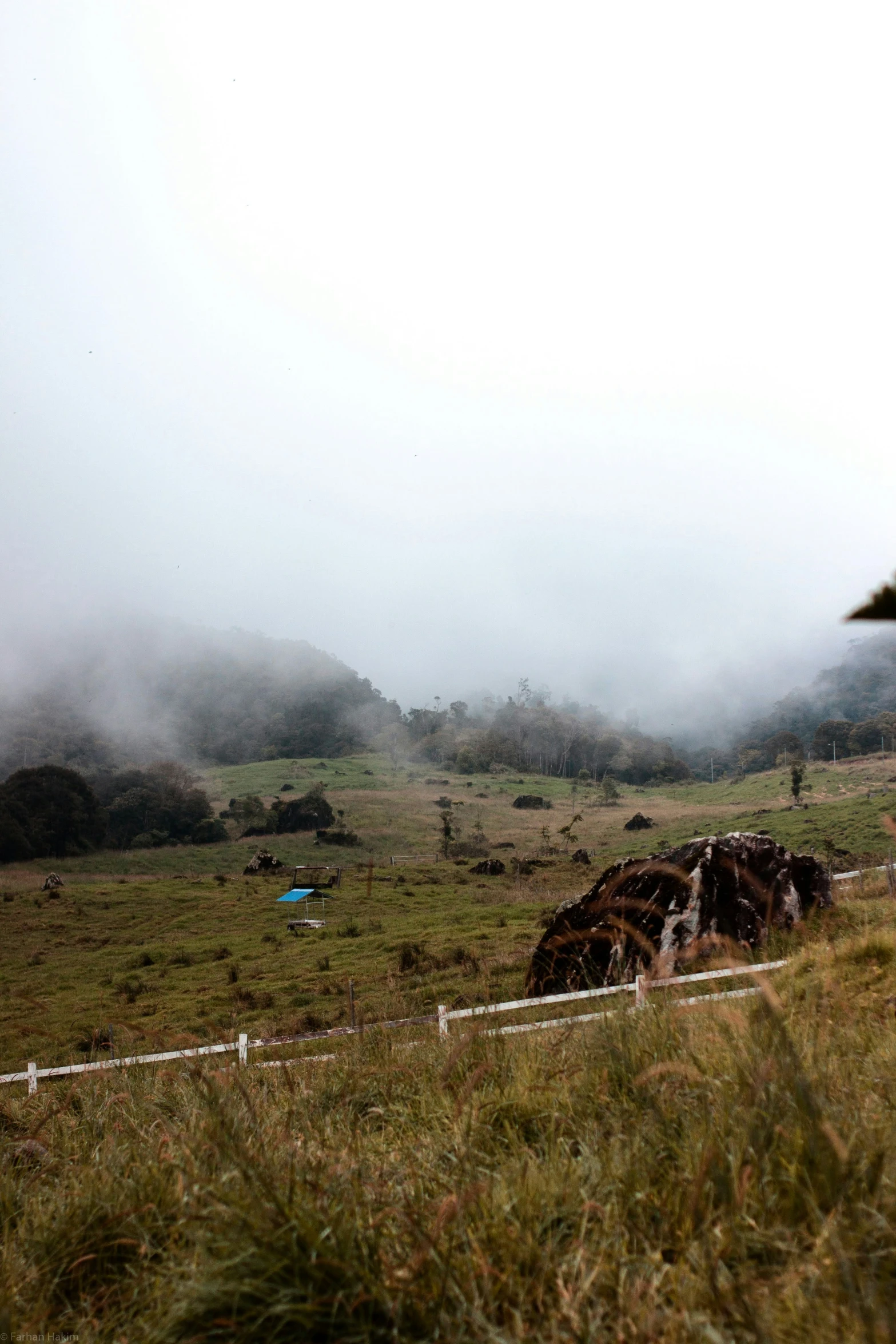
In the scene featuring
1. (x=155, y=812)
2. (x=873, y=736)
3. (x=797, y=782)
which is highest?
(x=873, y=736)

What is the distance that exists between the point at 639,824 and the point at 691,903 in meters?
72.6

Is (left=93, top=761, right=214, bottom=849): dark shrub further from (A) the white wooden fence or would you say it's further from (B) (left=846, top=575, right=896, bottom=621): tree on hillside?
(B) (left=846, top=575, right=896, bottom=621): tree on hillside

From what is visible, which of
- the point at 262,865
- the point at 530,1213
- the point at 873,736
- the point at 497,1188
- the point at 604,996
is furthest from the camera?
the point at 873,736

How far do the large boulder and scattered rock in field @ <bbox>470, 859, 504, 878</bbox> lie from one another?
3703 centimetres

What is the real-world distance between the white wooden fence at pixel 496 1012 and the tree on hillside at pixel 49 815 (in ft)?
225

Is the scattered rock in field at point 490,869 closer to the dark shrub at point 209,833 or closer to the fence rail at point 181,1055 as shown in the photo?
the fence rail at point 181,1055

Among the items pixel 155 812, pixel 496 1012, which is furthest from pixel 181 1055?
pixel 155 812

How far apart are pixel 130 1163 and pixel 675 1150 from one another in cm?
256

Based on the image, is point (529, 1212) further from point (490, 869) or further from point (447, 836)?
point (447, 836)

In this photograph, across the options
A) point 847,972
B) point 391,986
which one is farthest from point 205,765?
point 847,972

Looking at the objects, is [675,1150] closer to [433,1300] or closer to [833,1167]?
Answer: [833,1167]

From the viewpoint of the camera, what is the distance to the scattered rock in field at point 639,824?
81812mm

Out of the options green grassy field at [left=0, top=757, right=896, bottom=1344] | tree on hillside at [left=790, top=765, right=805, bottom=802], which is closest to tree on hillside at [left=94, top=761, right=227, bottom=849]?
tree on hillside at [left=790, top=765, right=805, bottom=802]

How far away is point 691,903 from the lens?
519 inches
